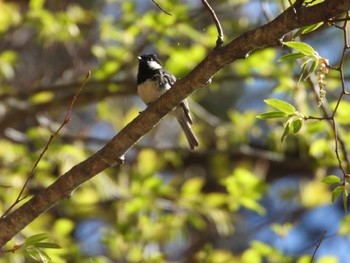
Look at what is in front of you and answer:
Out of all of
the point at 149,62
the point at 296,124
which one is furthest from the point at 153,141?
the point at 296,124

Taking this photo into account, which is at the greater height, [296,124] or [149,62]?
[149,62]

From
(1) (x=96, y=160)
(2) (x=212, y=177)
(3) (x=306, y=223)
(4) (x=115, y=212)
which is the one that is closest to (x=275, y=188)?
(3) (x=306, y=223)

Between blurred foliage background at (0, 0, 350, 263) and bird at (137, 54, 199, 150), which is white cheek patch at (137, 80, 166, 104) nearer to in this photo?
bird at (137, 54, 199, 150)

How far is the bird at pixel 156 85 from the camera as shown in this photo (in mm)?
4355

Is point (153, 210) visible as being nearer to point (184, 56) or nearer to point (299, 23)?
point (184, 56)

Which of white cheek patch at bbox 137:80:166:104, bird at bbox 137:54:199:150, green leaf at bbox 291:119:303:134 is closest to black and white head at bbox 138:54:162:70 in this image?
bird at bbox 137:54:199:150

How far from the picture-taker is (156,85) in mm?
4367

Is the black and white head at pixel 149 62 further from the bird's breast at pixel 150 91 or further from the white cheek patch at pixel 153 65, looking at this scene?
the bird's breast at pixel 150 91

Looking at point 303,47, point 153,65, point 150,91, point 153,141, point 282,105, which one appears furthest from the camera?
point 153,141

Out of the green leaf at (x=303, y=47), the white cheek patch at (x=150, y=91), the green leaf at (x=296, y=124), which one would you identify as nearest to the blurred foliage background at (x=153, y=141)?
the white cheek patch at (x=150, y=91)

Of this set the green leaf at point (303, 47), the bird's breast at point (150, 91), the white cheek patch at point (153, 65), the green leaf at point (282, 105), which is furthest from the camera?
the white cheek patch at point (153, 65)

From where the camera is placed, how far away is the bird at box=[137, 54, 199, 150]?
4.36 metres

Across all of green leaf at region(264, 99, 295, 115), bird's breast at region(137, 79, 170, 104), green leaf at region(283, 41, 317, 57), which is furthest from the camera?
bird's breast at region(137, 79, 170, 104)

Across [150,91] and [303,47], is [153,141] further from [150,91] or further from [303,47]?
[303,47]
